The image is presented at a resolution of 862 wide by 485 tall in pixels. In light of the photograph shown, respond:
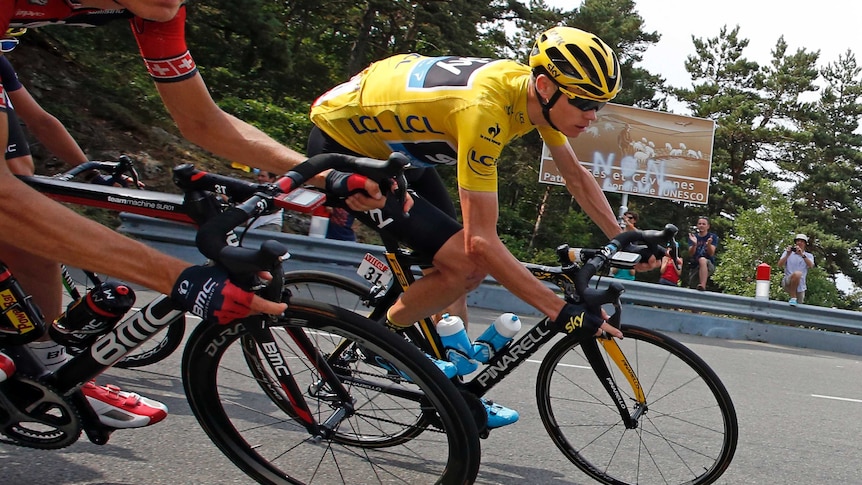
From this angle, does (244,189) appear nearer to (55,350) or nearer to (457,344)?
(55,350)

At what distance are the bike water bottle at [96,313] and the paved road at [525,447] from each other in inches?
22.0

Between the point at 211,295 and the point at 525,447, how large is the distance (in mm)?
2181

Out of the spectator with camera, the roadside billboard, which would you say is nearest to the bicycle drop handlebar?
the spectator with camera

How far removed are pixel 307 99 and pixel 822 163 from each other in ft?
108

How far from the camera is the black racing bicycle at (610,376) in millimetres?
3314

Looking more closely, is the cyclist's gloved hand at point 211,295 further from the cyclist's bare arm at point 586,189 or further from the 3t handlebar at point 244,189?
the cyclist's bare arm at point 586,189

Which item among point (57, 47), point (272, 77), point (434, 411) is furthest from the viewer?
point (272, 77)

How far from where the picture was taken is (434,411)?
2.33 metres

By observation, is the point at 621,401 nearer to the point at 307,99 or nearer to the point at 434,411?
the point at 434,411

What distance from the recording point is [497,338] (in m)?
3.49

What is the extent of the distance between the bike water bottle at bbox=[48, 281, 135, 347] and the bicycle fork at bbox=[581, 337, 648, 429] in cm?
184

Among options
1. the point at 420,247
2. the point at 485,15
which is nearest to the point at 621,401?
the point at 420,247

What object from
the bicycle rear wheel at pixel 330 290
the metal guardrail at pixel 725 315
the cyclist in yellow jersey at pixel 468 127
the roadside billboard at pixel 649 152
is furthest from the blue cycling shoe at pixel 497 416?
the roadside billboard at pixel 649 152

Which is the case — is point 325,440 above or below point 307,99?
below
